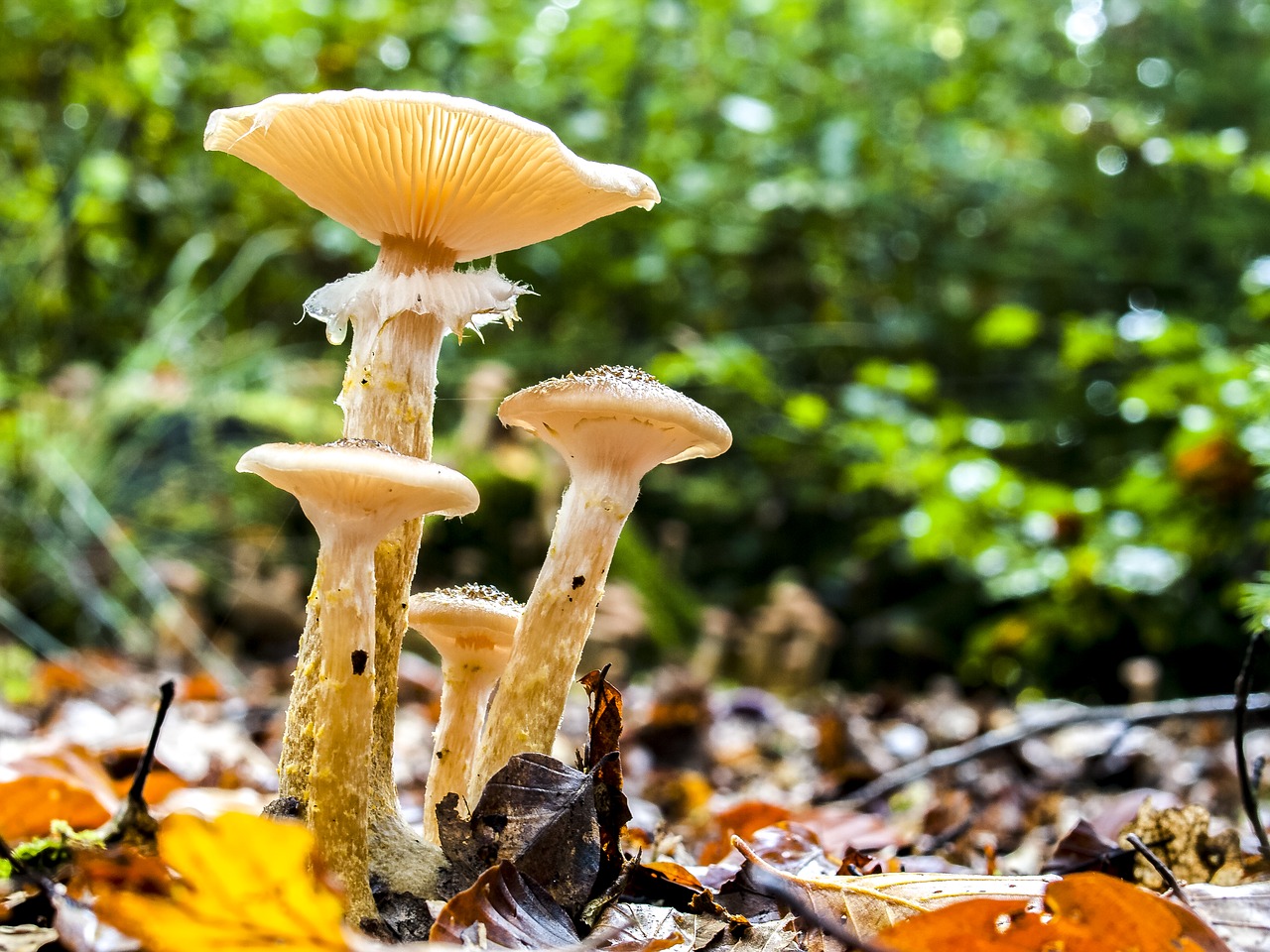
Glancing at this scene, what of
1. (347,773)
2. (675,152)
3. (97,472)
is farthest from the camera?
(675,152)

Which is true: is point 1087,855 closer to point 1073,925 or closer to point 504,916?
point 1073,925

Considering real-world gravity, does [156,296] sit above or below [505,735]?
above

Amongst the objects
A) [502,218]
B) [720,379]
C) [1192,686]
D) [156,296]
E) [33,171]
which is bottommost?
[1192,686]

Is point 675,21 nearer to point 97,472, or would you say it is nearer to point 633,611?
point 633,611

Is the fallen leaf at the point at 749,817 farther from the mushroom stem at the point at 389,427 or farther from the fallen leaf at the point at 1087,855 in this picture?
the mushroom stem at the point at 389,427

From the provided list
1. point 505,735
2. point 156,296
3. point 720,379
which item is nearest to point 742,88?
point 720,379

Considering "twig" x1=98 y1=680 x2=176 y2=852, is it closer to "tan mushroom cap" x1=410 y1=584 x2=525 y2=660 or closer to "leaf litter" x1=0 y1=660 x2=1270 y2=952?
"leaf litter" x1=0 y1=660 x2=1270 y2=952

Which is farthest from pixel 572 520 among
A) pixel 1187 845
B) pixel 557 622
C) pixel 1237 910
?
pixel 1187 845

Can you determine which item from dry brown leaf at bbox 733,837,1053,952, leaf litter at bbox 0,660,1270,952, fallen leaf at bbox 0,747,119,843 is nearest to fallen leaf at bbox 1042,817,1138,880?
leaf litter at bbox 0,660,1270,952
